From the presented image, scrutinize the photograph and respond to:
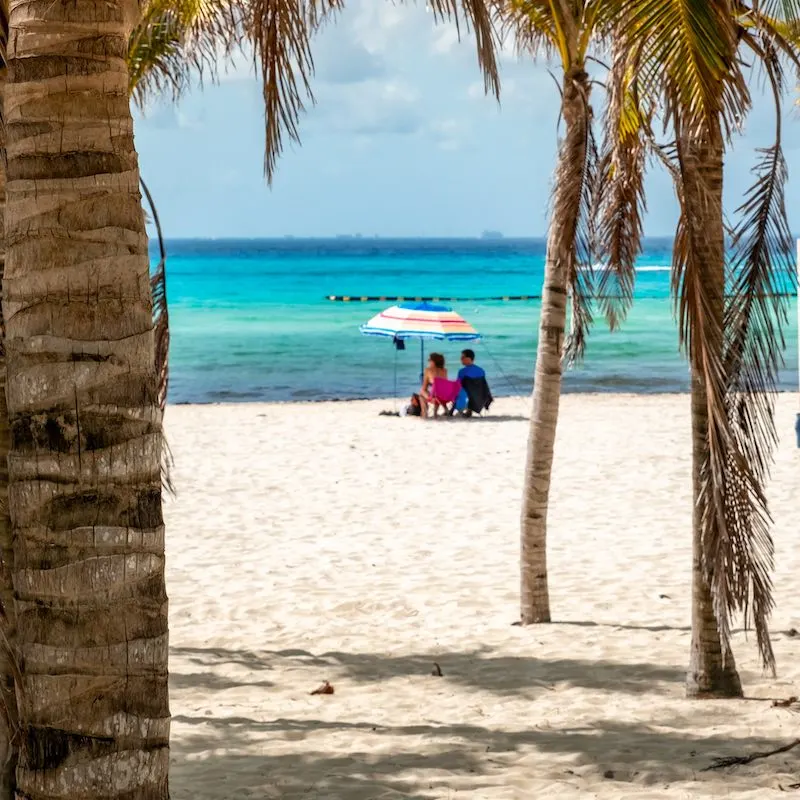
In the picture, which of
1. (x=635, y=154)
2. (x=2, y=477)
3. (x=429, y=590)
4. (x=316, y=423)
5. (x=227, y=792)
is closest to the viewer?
(x=2, y=477)

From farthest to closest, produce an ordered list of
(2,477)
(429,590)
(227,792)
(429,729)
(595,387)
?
(595,387) → (429,590) → (429,729) → (227,792) → (2,477)

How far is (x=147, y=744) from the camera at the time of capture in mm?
2592

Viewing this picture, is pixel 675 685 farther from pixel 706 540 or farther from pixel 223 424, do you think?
pixel 223 424

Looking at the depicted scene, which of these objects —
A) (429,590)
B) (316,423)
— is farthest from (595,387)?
(429,590)

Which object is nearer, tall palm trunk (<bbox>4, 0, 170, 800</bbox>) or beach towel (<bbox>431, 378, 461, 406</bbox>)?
tall palm trunk (<bbox>4, 0, 170, 800</bbox>)

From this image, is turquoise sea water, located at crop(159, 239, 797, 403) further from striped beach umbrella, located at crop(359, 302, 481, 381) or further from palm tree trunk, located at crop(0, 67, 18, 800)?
palm tree trunk, located at crop(0, 67, 18, 800)

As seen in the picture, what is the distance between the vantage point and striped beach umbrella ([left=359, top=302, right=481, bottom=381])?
19.6m

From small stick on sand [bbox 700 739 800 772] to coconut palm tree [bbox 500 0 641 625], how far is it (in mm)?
2565

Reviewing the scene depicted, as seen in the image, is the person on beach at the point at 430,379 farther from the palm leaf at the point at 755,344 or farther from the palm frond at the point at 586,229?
the palm leaf at the point at 755,344

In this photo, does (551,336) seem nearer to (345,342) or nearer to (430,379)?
(430,379)

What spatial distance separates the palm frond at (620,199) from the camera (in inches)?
263

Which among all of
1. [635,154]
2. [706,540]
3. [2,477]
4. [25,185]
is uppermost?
[635,154]

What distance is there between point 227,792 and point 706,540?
2.25 m

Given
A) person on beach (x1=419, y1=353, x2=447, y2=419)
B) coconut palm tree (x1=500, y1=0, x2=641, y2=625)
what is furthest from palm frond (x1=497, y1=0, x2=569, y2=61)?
person on beach (x1=419, y1=353, x2=447, y2=419)
